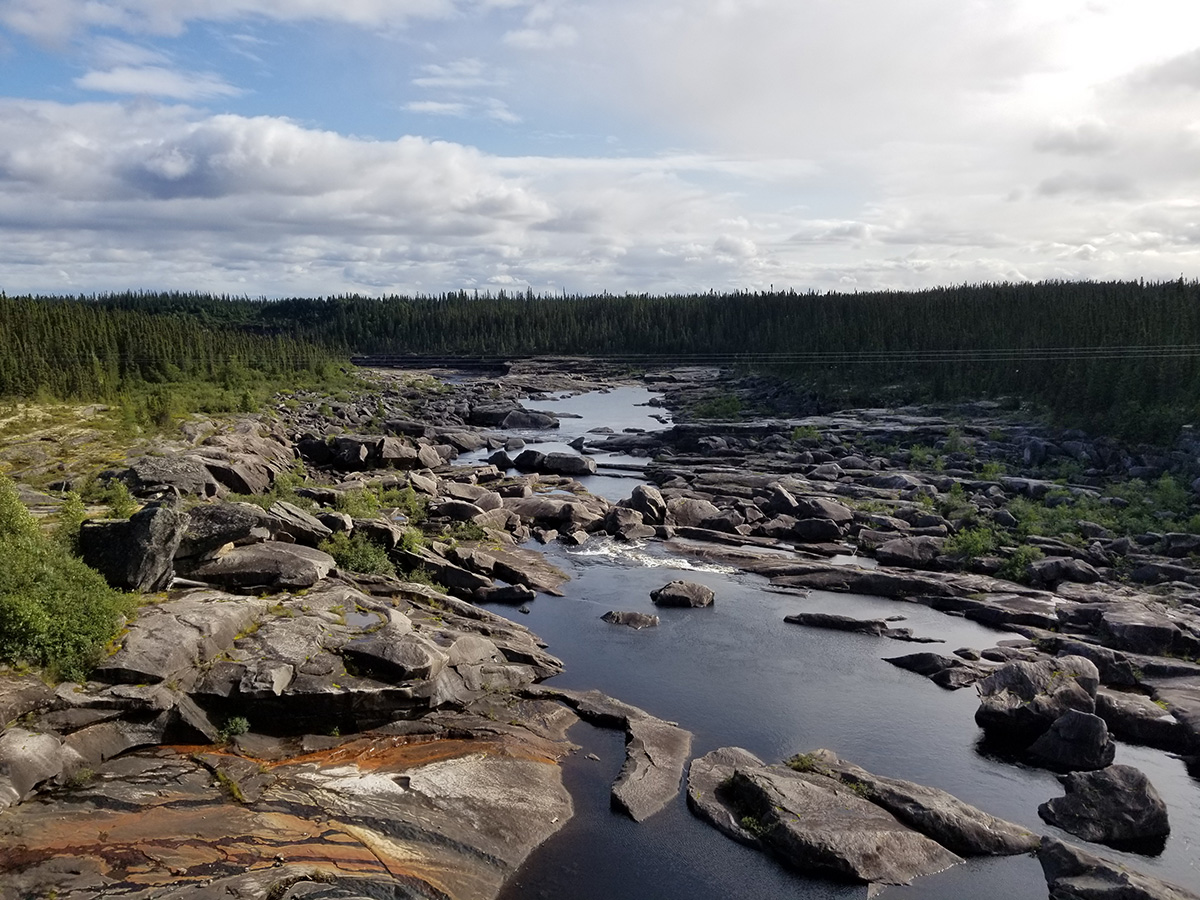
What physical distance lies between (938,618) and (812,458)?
98.1 feet

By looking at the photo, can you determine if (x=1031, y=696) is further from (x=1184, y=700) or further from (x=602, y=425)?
(x=602, y=425)

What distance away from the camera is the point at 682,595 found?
36.7 meters

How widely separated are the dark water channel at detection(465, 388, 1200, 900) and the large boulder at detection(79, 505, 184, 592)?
494 inches

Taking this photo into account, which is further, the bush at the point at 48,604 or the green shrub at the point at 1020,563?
the green shrub at the point at 1020,563

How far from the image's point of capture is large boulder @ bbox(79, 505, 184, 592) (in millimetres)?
24609

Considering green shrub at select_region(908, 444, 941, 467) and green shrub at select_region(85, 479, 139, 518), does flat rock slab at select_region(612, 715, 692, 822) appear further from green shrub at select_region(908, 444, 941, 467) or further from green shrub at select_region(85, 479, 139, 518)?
green shrub at select_region(908, 444, 941, 467)

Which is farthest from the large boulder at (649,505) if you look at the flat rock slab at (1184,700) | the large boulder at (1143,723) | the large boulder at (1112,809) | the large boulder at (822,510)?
the large boulder at (1112,809)

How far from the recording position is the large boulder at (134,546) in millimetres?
24609

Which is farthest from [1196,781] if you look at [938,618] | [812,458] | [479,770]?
[812,458]

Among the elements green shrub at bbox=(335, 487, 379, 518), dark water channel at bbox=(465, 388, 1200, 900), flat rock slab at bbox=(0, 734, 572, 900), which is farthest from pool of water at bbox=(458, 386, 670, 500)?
flat rock slab at bbox=(0, 734, 572, 900)

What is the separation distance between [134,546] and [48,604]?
3.70m

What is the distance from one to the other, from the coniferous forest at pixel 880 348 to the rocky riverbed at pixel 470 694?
20.7 meters

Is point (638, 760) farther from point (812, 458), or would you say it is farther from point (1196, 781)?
point (812, 458)

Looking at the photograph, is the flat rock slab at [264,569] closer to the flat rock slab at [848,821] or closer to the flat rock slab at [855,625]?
the flat rock slab at [848,821]
